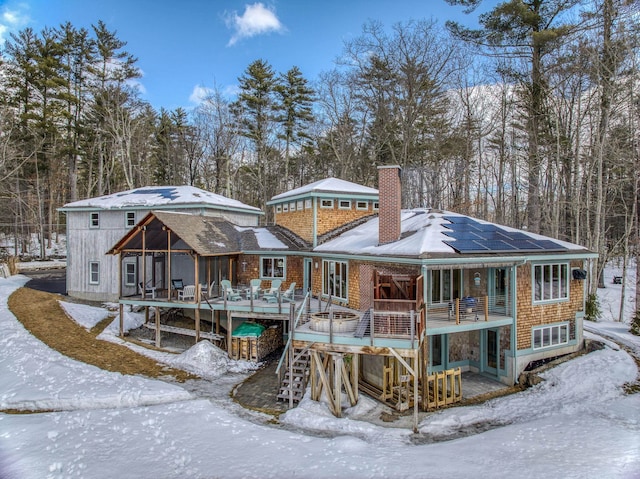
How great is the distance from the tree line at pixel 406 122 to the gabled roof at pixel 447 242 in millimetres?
8789

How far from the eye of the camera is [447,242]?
13.1 meters

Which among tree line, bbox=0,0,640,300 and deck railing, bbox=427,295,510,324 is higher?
tree line, bbox=0,0,640,300

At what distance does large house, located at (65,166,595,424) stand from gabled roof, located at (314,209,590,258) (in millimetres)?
63

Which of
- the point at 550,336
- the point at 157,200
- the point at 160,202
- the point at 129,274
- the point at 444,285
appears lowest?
the point at 550,336

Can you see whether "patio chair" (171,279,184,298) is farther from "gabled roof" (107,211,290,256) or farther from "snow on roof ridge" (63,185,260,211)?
"snow on roof ridge" (63,185,260,211)

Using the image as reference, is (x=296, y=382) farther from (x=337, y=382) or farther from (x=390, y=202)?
(x=390, y=202)

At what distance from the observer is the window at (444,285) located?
13992mm

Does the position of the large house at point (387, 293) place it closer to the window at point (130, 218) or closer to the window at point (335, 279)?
the window at point (335, 279)

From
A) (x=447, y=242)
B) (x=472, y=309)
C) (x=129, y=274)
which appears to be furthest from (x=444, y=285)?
(x=129, y=274)

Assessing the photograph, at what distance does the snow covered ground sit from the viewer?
8414mm

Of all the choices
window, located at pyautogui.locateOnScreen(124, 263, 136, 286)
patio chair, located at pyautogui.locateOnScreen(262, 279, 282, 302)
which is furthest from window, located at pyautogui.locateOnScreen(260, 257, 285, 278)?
window, located at pyautogui.locateOnScreen(124, 263, 136, 286)

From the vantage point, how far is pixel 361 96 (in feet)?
99.6

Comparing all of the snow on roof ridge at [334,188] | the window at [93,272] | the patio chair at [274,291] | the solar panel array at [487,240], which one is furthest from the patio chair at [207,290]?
the solar panel array at [487,240]

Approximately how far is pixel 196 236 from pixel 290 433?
10237 millimetres
